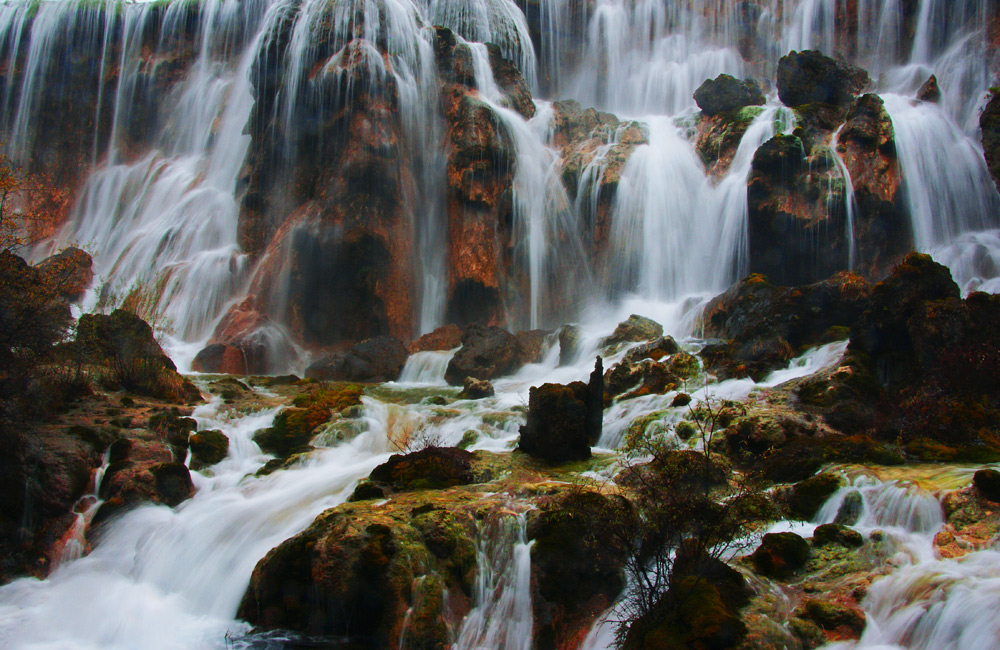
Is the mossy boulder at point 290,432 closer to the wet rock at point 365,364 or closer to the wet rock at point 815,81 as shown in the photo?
the wet rock at point 365,364

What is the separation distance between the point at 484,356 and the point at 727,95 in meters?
20.2

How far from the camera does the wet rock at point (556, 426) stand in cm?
1333

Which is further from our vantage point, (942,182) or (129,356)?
(942,182)

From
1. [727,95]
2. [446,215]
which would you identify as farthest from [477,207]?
[727,95]

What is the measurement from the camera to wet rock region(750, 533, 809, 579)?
8.38 metres

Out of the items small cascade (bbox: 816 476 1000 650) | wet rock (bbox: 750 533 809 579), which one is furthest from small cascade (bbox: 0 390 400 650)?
small cascade (bbox: 816 476 1000 650)

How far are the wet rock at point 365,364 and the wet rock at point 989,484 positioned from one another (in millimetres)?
18937

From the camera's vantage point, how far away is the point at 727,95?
111ft

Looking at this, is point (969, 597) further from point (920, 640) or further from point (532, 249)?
point (532, 249)

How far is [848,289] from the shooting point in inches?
770

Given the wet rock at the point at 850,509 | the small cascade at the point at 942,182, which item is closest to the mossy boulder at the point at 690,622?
the wet rock at the point at 850,509

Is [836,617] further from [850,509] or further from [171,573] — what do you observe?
[171,573]

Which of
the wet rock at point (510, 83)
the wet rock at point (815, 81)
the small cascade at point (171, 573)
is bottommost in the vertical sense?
the small cascade at point (171, 573)

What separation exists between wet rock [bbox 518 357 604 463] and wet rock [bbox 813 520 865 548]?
521 centimetres
